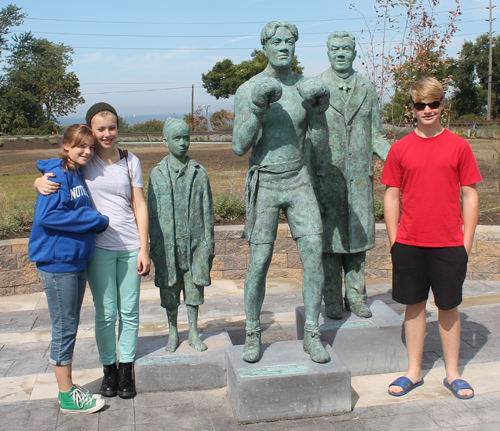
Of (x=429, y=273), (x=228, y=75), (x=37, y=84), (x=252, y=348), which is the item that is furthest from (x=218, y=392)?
(x=228, y=75)

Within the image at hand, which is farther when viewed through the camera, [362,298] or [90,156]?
[362,298]

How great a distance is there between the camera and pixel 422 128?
11.4 feet

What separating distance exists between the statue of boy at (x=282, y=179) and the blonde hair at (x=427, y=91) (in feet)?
1.98

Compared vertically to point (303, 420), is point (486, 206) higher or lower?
higher

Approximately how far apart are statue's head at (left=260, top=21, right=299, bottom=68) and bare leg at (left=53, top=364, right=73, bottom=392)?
→ 2.34 m

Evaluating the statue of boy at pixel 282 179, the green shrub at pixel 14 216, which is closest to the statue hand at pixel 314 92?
the statue of boy at pixel 282 179

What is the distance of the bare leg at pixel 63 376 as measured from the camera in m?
3.31

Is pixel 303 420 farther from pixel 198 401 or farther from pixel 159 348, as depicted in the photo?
pixel 159 348

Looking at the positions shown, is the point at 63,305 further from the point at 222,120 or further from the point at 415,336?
the point at 222,120

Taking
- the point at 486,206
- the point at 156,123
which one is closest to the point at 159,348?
the point at 486,206

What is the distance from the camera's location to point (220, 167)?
A: 595 inches

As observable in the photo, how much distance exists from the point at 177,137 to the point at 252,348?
1.49 m

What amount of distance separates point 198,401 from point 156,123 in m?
51.2

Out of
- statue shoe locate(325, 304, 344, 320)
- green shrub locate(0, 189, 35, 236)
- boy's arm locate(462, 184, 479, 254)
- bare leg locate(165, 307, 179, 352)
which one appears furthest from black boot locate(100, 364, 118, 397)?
green shrub locate(0, 189, 35, 236)
